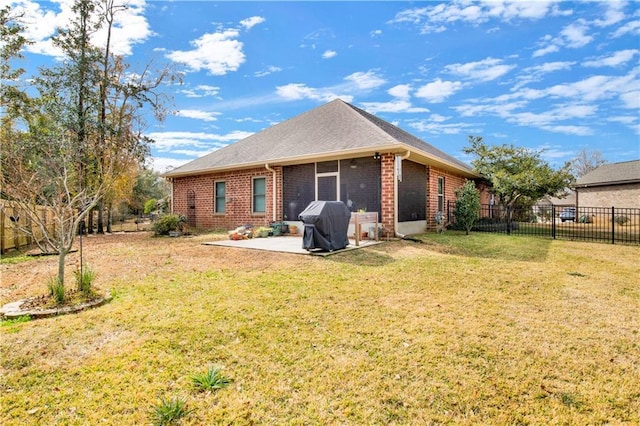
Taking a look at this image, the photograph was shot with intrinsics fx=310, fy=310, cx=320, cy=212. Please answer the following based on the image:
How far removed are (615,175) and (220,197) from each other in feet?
96.3

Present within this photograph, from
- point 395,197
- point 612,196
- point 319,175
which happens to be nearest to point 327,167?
point 319,175

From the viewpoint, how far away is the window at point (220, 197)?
13.7 metres

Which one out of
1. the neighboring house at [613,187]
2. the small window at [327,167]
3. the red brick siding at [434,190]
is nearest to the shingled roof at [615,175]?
the neighboring house at [613,187]

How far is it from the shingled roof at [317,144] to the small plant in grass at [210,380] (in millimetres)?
7517

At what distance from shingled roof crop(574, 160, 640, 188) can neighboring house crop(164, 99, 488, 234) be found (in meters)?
16.7

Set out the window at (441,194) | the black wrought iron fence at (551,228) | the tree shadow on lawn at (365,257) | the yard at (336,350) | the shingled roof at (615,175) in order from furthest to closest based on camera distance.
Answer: the shingled roof at (615,175) < the window at (441,194) < the black wrought iron fence at (551,228) < the tree shadow on lawn at (365,257) < the yard at (336,350)

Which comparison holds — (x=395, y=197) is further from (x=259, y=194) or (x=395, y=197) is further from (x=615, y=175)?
(x=615, y=175)

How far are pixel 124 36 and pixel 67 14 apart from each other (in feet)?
6.86

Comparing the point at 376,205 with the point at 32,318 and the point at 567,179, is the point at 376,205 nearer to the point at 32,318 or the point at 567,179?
the point at 32,318

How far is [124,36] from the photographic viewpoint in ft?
47.3

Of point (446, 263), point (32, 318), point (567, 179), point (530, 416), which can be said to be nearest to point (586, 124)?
point (567, 179)

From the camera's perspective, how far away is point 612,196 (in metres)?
23.8

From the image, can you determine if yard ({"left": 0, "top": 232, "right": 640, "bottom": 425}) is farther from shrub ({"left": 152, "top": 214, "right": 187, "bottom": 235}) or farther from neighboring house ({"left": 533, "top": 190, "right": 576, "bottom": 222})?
neighboring house ({"left": 533, "top": 190, "right": 576, "bottom": 222})

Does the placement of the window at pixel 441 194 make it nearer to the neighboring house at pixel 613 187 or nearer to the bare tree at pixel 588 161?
the neighboring house at pixel 613 187
